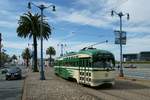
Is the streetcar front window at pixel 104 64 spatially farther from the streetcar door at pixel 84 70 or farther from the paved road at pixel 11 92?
the paved road at pixel 11 92

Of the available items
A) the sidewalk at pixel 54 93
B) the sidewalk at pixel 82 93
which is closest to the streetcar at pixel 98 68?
the sidewalk at pixel 82 93

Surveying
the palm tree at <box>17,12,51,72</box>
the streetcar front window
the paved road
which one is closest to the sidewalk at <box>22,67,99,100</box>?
the paved road

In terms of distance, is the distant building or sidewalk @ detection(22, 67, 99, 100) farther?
the distant building

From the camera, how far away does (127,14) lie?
144ft

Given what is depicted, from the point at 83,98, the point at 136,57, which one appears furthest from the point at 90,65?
the point at 136,57

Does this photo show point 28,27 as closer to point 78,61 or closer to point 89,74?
point 78,61

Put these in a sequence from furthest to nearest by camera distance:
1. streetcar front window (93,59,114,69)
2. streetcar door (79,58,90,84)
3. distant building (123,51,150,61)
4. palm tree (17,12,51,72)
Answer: distant building (123,51,150,61) → palm tree (17,12,51,72) → streetcar door (79,58,90,84) → streetcar front window (93,59,114,69)

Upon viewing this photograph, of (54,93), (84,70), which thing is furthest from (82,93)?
(84,70)

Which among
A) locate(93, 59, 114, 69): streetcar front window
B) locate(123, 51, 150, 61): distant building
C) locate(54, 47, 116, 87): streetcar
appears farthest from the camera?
locate(123, 51, 150, 61): distant building

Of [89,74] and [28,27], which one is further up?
[28,27]

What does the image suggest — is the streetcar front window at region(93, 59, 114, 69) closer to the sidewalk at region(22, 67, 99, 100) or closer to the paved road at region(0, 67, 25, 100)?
the sidewalk at region(22, 67, 99, 100)

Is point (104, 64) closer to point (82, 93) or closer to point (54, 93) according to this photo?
point (82, 93)

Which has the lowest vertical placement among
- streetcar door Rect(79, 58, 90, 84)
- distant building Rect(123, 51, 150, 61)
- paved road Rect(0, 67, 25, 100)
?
paved road Rect(0, 67, 25, 100)

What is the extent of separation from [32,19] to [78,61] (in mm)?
29503
